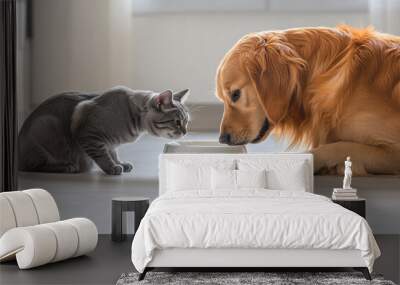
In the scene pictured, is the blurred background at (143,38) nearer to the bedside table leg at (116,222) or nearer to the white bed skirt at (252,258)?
Answer: the bedside table leg at (116,222)

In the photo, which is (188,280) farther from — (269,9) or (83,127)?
(269,9)

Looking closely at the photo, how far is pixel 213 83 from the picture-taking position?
22.0ft

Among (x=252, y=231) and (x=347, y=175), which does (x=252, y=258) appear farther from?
(x=347, y=175)

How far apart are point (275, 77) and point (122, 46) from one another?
1.47 meters

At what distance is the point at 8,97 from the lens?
673 centimetres

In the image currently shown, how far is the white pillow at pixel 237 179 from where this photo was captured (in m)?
6.06

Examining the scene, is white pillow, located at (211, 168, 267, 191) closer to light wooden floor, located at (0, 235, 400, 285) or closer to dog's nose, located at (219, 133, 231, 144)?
dog's nose, located at (219, 133, 231, 144)

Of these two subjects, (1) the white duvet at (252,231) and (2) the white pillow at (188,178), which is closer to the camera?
(1) the white duvet at (252,231)

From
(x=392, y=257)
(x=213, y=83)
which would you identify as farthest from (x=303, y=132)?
(x=392, y=257)

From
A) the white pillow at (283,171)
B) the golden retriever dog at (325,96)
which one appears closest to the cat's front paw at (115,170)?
the golden retriever dog at (325,96)

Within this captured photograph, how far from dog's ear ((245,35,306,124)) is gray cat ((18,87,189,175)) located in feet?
2.35

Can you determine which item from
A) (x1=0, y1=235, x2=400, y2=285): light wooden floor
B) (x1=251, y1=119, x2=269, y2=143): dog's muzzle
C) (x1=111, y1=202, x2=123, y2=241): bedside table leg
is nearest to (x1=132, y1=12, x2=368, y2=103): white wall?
(x1=251, y1=119, x2=269, y2=143): dog's muzzle

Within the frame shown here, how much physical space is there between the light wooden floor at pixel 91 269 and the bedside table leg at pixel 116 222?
28cm

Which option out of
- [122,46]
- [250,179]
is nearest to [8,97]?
[122,46]
